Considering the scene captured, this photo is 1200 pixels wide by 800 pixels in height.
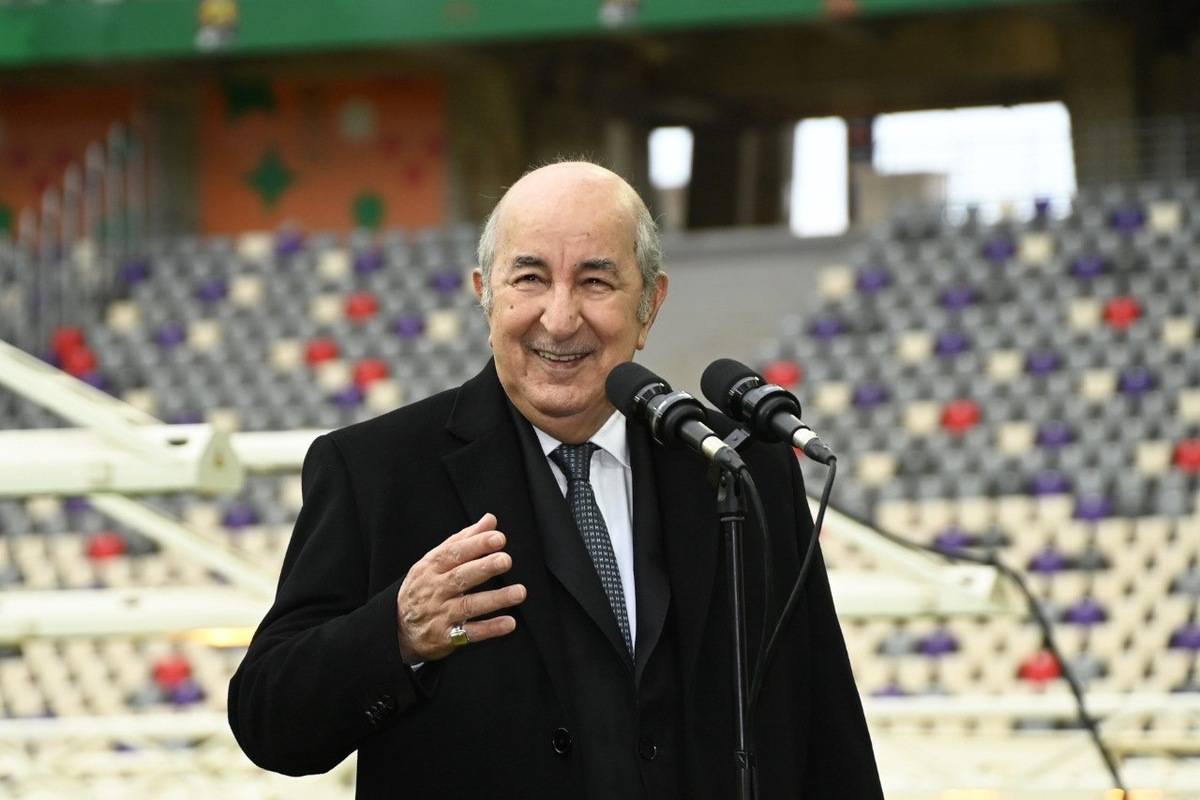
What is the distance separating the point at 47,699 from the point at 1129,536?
671 cm

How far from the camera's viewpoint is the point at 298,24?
678 inches

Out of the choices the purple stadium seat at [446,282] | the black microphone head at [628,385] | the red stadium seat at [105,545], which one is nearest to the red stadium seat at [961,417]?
the purple stadium seat at [446,282]

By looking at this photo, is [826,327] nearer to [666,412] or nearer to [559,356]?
[559,356]

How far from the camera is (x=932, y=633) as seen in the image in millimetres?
11969

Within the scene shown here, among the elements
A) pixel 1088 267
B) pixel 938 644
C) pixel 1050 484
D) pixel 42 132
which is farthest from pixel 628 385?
pixel 42 132

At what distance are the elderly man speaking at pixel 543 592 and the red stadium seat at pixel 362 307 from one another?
13.2m

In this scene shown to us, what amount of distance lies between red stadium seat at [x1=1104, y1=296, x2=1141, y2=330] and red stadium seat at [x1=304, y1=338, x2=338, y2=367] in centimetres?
564

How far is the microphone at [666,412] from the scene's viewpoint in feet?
8.46

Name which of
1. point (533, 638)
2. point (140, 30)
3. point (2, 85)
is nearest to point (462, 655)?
point (533, 638)

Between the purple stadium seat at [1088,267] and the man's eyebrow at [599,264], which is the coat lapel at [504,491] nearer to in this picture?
the man's eyebrow at [599,264]

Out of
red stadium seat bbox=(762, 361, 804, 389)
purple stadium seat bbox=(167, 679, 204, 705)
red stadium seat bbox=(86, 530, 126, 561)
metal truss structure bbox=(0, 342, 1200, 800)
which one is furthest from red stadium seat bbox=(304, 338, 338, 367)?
metal truss structure bbox=(0, 342, 1200, 800)

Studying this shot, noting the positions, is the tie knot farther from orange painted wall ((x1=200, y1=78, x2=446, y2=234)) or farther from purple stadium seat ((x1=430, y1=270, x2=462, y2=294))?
orange painted wall ((x1=200, y1=78, x2=446, y2=234))

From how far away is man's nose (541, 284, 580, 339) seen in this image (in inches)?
110

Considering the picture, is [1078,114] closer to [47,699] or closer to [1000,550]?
[1000,550]
